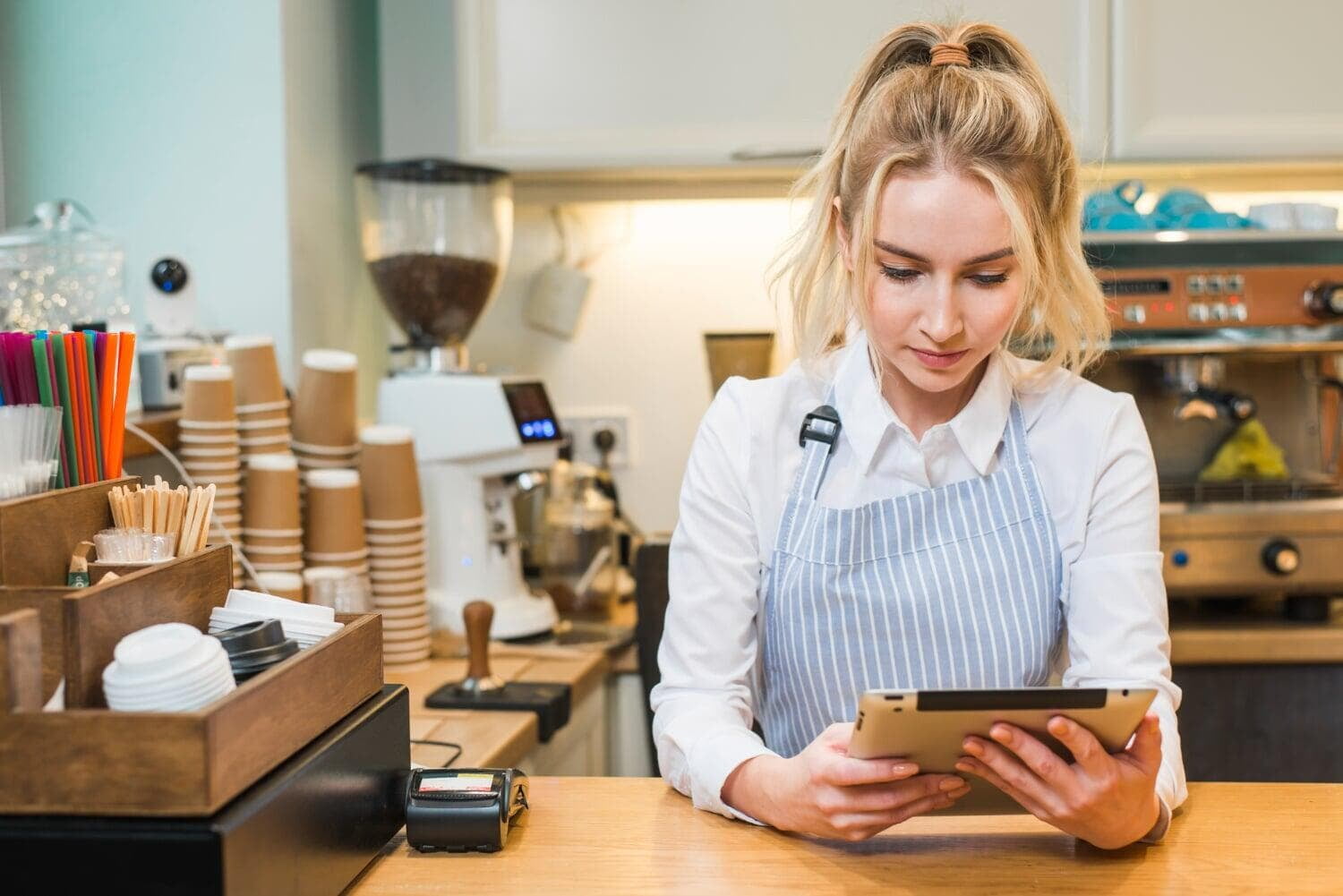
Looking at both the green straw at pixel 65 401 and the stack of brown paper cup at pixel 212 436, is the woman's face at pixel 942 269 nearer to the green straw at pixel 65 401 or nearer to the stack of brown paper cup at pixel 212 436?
the green straw at pixel 65 401

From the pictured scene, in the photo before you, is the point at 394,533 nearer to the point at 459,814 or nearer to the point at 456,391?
the point at 456,391

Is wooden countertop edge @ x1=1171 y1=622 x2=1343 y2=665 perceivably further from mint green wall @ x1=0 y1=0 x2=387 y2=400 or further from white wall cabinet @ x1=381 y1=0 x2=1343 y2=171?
mint green wall @ x1=0 y1=0 x2=387 y2=400

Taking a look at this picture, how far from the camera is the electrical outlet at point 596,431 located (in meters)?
2.54

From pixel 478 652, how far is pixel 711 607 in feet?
2.04

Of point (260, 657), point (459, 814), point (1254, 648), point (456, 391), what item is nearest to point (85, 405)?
point (260, 657)

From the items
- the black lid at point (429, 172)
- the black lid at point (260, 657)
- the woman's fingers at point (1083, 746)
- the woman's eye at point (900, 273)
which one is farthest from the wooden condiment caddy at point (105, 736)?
the black lid at point (429, 172)

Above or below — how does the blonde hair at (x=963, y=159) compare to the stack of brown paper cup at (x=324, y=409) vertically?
above

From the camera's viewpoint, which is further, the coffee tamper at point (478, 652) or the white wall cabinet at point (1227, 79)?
the white wall cabinet at point (1227, 79)

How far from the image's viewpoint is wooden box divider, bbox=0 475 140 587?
2.61ft

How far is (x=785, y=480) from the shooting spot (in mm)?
1249

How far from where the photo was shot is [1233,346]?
198 centimetres

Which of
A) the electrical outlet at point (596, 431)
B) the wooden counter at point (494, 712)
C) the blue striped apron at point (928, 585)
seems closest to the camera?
the blue striped apron at point (928, 585)

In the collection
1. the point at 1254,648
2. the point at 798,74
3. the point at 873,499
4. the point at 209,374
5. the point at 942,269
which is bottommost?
the point at 1254,648

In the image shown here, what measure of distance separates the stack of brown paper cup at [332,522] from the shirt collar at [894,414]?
31.1 inches
